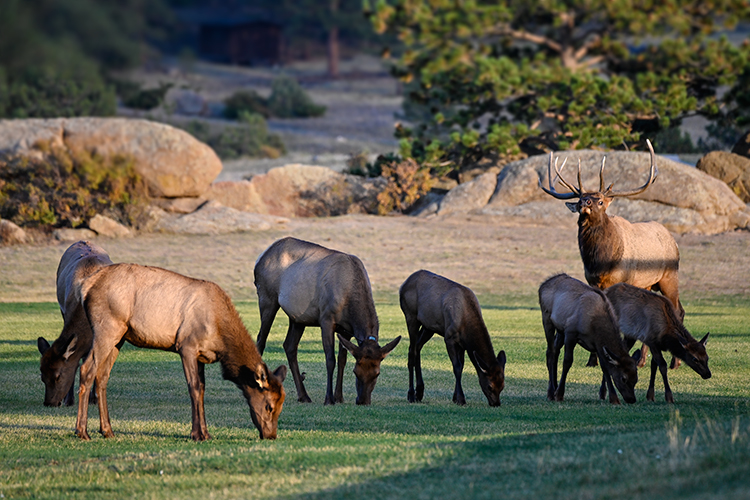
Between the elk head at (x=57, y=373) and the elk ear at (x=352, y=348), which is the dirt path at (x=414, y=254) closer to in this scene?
the elk head at (x=57, y=373)

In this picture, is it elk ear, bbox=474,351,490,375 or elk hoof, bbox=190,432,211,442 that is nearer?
elk hoof, bbox=190,432,211,442

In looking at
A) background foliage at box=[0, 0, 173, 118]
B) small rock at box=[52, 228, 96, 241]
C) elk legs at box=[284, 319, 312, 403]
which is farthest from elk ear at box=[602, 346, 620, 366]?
small rock at box=[52, 228, 96, 241]

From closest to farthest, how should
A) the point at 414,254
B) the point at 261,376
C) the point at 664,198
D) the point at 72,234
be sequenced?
the point at 261,376
the point at 414,254
the point at 72,234
the point at 664,198

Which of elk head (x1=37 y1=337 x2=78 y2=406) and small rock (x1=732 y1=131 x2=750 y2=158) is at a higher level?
small rock (x1=732 y1=131 x2=750 y2=158)

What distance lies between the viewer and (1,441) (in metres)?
9.33

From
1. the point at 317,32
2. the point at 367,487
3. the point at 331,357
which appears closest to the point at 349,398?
the point at 331,357

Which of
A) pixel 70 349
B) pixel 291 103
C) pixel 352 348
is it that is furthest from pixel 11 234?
pixel 291 103

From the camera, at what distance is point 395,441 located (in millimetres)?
8891

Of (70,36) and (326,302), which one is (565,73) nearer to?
(70,36)

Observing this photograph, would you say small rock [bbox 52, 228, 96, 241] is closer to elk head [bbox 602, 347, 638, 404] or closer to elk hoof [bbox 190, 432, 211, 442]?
elk hoof [bbox 190, 432, 211, 442]

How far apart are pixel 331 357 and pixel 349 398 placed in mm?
717

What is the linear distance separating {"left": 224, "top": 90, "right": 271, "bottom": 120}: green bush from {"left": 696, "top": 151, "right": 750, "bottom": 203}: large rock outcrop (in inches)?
1485

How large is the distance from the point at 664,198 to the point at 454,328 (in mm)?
20394

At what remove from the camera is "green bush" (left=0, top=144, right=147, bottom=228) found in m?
29.8
